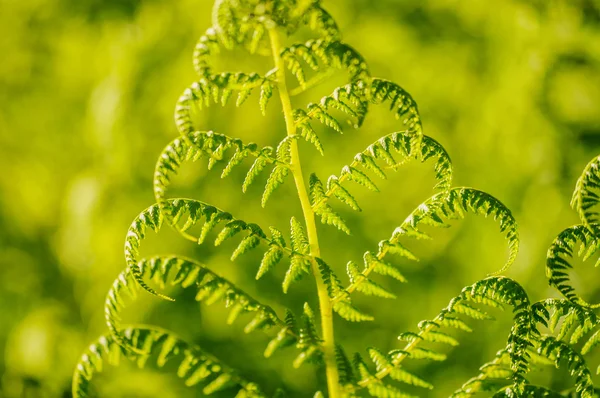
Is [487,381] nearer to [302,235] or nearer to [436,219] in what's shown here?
[436,219]

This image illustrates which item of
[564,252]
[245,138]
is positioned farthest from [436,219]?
[245,138]

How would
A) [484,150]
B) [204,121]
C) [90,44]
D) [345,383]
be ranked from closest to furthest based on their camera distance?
[345,383]
[484,150]
[204,121]
[90,44]

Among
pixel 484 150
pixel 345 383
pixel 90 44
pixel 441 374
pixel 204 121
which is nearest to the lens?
pixel 345 383

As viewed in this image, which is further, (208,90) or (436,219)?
(436,219)

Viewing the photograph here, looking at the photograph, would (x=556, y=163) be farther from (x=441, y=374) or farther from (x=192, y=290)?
(x=192, y=290)

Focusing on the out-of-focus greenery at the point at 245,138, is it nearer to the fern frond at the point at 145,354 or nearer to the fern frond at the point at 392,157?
the fern frond at the point at 392,157

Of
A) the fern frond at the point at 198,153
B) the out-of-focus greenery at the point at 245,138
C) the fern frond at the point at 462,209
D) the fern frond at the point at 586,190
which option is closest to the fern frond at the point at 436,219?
the fern frond at the point at 462,209

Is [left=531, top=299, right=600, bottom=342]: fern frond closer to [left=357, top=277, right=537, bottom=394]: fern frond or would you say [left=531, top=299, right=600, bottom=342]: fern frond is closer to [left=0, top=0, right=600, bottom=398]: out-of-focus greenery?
[left=357, top=277, right=537, bottom=394]: fern frond

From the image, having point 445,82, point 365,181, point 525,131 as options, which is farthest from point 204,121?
point 365,181

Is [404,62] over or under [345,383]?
over
